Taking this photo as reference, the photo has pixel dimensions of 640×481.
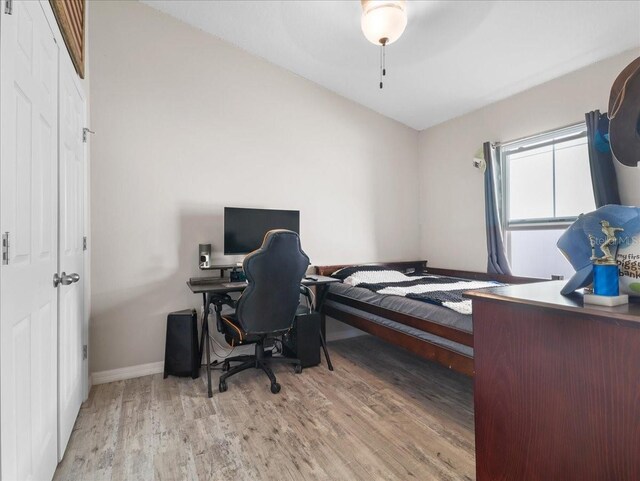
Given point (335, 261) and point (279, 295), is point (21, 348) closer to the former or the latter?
point (279, 295)

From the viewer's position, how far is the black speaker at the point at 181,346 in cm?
266

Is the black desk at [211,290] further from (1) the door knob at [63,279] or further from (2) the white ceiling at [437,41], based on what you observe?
(2) the white ceiling at [437,41]

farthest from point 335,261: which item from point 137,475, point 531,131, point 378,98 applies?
point 137,475

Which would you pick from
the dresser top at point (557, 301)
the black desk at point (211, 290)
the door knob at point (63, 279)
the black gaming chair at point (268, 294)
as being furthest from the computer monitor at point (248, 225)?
the dresser top at point (557, 301)

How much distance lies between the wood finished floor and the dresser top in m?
0.99

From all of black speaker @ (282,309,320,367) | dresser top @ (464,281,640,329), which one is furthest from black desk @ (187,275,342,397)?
dresser top @ (464,281,640,329)

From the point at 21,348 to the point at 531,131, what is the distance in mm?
3810

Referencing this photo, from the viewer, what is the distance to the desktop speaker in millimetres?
2826

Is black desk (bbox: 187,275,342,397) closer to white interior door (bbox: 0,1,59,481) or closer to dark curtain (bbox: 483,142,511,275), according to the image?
white interior door (bbox: 0,1,59,481)

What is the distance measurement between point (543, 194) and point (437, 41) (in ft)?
5.53

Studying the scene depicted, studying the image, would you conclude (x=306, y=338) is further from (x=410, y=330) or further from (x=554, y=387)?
(x=554, y=387)

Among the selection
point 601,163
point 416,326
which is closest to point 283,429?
point 416,326

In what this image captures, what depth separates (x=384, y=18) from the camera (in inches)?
80.3

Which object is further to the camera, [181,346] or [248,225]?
[248,225]
